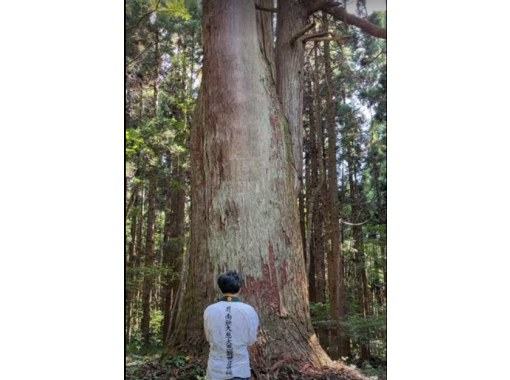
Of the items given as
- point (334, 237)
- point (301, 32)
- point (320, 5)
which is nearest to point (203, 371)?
point (334, 237)

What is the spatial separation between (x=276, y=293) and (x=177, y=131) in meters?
2.45

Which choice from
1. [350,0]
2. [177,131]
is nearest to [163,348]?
[177,131]

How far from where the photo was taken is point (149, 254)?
475cm

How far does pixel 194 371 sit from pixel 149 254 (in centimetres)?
161

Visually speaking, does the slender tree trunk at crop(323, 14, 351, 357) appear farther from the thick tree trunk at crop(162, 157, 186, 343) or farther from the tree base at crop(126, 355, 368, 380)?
the thick tree trunk at crop(162, 157, 186, 343)

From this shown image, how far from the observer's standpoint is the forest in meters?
3.71

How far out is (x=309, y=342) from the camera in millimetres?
3711

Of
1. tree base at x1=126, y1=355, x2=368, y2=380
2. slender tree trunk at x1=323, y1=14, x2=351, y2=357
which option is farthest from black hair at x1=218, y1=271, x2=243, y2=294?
slender tree trunk at x1=323, y1=14, x2=351, y2=357

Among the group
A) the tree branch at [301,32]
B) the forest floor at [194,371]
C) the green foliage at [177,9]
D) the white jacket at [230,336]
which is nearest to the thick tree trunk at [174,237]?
the forest floor at [194,371]

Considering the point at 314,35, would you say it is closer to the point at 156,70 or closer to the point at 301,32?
the point at 301,32

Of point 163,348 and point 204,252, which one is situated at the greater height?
point 204,252

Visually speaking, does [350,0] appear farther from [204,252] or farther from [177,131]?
[204,252]

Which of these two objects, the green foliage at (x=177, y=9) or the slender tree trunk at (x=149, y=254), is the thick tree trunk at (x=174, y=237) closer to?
the slender tree trunk at (x=149, y=254)

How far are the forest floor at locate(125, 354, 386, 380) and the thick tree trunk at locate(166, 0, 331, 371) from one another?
0.08 m
